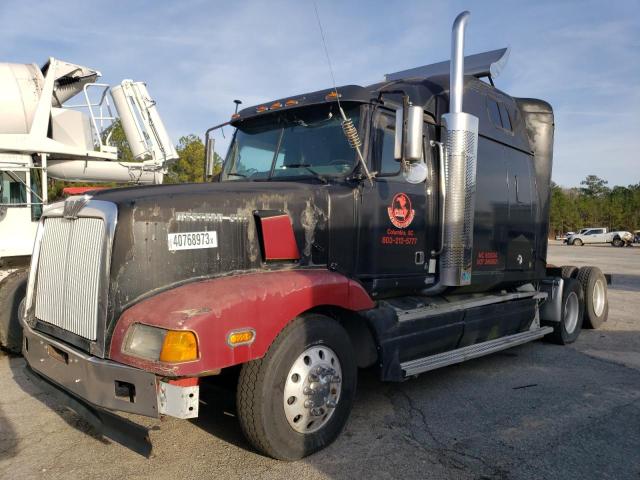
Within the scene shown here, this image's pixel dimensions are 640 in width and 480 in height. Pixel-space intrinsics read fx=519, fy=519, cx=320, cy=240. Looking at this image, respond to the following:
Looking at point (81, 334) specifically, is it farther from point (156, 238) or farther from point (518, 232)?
point (518, 232)

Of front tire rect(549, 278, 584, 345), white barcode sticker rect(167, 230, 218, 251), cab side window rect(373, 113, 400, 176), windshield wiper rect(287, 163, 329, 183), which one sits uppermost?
cab side window rect(373, 113, 400, 176)

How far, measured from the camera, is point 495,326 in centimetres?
601

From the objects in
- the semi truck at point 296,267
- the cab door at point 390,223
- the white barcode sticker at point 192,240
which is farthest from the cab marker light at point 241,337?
the cab door at point 390,223

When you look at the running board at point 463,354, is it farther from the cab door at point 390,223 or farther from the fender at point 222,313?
the fender at point 222,313

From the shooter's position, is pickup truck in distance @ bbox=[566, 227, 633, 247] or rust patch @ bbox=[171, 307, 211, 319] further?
pickup truck in distance @ bbox=[566, 227, 633, 247]

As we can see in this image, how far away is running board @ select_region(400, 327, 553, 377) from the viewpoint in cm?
453

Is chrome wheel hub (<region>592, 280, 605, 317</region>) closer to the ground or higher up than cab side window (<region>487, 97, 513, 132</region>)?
closer to the ground

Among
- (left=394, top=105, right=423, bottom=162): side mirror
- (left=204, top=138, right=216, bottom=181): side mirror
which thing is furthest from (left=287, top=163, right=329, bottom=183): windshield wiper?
(left=204, top=138, right=216, bottom=181): side mirror

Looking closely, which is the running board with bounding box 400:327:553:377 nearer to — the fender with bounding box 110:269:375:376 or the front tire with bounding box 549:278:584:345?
the front tire with bounding box 549:278:584:345

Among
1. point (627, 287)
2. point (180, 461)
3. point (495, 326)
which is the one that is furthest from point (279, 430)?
point (627, 287)

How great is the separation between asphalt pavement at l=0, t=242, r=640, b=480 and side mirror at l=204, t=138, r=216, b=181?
9.33 ft

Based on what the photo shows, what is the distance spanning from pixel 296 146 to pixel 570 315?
5.44 meters

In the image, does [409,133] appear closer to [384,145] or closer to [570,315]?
[384,145]

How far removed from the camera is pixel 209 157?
6102 millimetres
